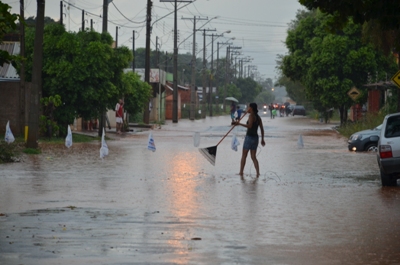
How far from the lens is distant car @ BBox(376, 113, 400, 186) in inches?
671

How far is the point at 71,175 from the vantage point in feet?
65.6

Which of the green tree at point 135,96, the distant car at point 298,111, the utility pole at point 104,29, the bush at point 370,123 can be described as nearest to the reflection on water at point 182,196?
the utility pole at point 104,29

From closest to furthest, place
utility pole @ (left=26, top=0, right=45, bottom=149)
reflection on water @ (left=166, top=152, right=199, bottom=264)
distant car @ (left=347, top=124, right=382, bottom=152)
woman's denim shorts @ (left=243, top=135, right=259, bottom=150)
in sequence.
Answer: reflection on water @ (left=166, top=152, right=199, bottom=264) < woman's denim shorts @ (left=243, top=135, right=259, bottom=150) < utility pole @ (left=26, top=0, right=45, bottom=149) < distant car @ (left=347, top=124, right=382, bottom=152)

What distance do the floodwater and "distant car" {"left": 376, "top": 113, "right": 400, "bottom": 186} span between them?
380mm

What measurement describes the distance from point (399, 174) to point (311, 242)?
7.29 m

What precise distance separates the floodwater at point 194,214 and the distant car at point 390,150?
0.38 m

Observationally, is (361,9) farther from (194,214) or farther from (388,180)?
(388,180)

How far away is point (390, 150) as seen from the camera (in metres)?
17.1

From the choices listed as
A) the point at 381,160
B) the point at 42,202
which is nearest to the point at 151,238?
the point at 42,202

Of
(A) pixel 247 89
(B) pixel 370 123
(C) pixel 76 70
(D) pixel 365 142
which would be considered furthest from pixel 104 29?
(A) pixel 247 89

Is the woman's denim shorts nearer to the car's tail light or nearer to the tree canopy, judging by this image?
the car's tail light

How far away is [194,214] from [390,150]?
5.61 meters

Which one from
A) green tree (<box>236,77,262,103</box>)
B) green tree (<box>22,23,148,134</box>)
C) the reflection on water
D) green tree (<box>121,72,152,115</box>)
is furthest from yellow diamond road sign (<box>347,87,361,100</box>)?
green tree (<box>236,77,262,103</box>)

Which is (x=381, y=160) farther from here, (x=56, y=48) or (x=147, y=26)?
(x=147, y=26)
